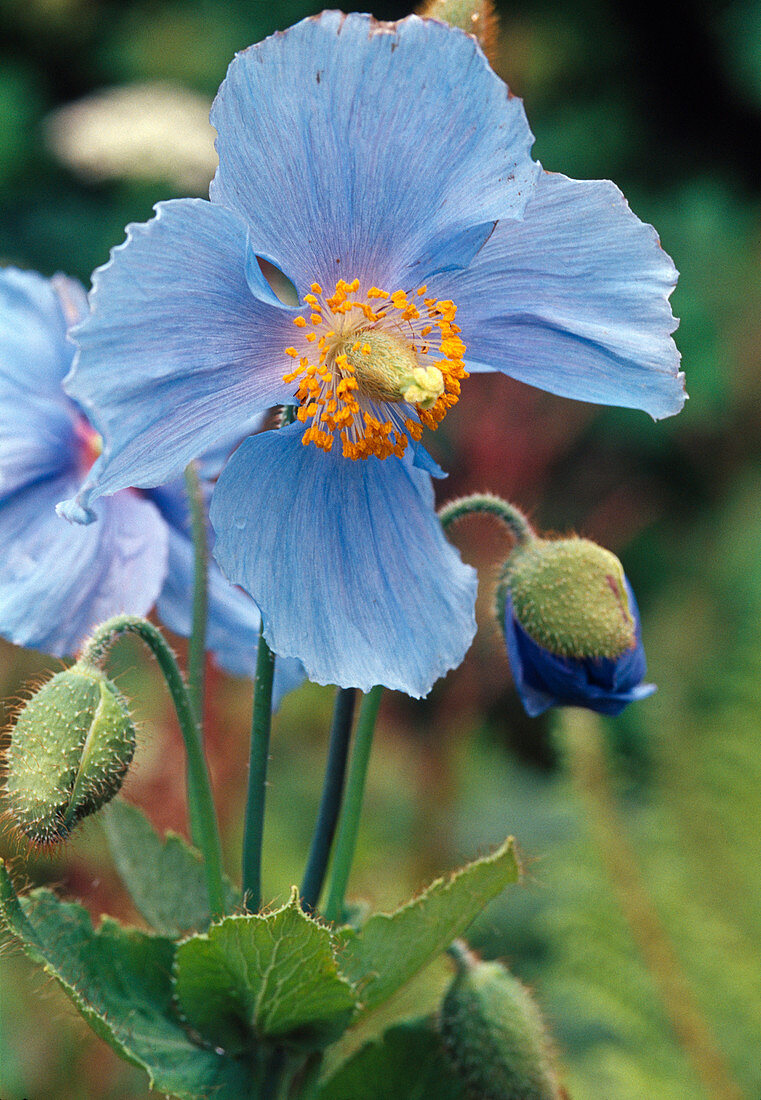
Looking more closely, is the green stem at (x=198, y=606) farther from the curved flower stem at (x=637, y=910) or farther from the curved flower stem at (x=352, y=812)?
the curved flower stem at (x=637, y=910)

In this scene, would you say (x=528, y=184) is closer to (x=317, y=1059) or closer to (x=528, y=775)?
(x=317, y=1059)

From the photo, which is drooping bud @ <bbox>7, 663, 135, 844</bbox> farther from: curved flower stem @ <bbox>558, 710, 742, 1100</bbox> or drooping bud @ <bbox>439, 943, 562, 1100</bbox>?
curved flower stem @ <bbox>558, 710, 742, 1100</bbox>

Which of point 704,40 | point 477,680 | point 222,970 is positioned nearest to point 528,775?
point 477,680

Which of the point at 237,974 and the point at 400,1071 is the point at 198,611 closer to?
the point at 237,974

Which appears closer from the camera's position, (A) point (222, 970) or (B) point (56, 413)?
(A) point (222, 970)

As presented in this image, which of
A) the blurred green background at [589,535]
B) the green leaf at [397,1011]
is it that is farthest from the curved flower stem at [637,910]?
the green leaf at [397,1011]

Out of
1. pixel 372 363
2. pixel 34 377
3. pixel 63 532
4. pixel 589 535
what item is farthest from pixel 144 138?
pixel 372 363
